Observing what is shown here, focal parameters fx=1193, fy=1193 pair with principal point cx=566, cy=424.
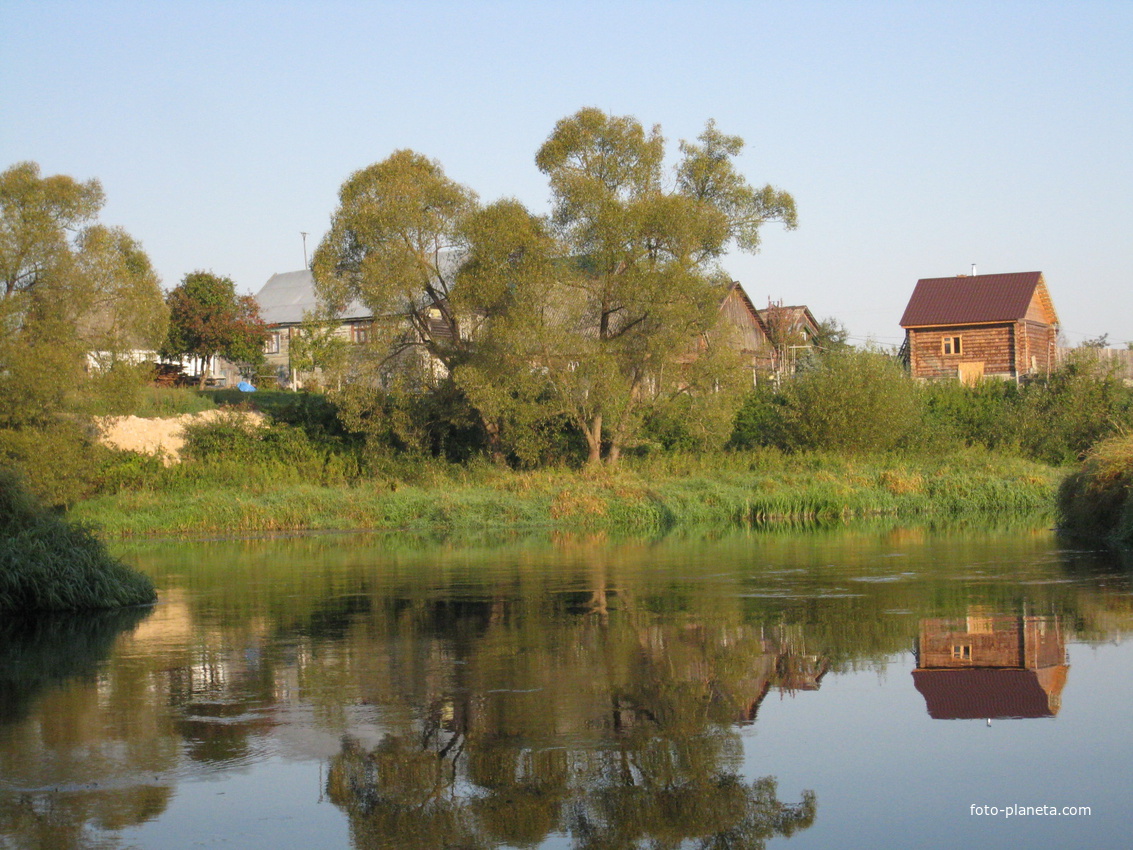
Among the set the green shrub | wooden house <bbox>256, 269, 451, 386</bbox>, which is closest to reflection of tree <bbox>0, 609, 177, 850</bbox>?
the green shrub

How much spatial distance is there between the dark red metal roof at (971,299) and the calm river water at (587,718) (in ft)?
143

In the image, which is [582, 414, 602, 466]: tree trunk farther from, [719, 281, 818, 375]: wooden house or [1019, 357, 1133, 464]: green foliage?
[719, 281, 818, 375]: wooden house

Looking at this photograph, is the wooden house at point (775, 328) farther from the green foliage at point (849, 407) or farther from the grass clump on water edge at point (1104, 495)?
the grass clump on water edge at point (1104, 495)

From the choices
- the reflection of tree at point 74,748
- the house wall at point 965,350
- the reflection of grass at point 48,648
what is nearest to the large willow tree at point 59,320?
the reflection of grass at point 48,648

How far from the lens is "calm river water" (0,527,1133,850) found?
6867 millimetres

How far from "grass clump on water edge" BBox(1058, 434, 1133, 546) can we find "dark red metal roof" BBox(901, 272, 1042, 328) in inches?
1347

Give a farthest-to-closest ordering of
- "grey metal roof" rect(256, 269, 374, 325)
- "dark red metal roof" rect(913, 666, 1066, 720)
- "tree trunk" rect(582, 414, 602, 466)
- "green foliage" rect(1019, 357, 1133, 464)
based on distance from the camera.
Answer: "grey metal roof" rect(256, 269, 374, 325)
"green foliage" rect(1019, 357, 1133, 464)
"tree trunk" rect(582, 414, 602, 466)
"dark red metal roof" rect(913, 666, 1066, 720)

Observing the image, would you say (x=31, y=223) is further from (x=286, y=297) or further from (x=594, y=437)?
(x=286, y=297)

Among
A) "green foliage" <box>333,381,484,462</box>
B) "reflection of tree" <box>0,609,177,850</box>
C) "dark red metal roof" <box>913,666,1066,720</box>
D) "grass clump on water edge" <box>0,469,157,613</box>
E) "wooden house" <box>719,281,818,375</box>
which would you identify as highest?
"wooden house" <box>719,281,818,375</box>

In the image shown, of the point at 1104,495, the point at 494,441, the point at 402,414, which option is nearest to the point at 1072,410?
the point at 494,441

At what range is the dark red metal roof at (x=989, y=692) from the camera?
30.4 ft

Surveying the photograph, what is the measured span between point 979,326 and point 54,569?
5113cm

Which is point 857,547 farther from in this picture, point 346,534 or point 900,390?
point 900,390

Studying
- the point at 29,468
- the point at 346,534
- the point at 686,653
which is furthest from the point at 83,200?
the point at 686,653
